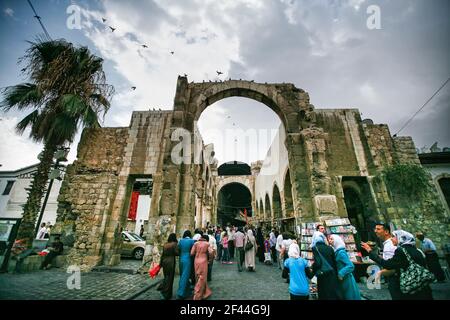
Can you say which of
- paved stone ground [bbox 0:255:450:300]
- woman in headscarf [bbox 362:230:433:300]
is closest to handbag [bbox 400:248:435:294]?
woman in headscarf [bbox 362:230:433:300]

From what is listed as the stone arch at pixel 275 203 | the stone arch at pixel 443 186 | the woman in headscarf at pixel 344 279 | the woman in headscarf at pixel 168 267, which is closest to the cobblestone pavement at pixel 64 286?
the woman in headscarf at pixel 168 267

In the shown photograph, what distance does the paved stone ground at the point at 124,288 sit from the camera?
4.50m

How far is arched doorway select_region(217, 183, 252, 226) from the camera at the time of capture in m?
30.7

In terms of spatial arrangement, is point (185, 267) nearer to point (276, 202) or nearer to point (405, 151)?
point (405, 151)

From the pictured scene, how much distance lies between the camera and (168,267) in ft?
15.1

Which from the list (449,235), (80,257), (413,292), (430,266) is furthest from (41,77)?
(449,235)

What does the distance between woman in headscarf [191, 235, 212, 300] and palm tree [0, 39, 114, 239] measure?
690cm

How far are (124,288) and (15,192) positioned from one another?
25708 mm

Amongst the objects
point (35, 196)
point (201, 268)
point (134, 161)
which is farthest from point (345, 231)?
point (35, 196)

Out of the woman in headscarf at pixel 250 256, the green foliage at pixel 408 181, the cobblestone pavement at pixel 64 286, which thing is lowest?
the cobblestone pavement at pixel 64 286

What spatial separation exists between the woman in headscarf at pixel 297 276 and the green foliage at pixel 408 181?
919 cm

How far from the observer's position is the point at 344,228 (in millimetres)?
6293

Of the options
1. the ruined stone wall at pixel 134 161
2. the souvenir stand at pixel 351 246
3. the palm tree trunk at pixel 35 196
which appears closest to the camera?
the souvenir stand at pixel 351 246

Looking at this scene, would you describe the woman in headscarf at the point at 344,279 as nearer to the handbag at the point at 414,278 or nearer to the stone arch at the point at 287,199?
the handbag at the point at 414,278
